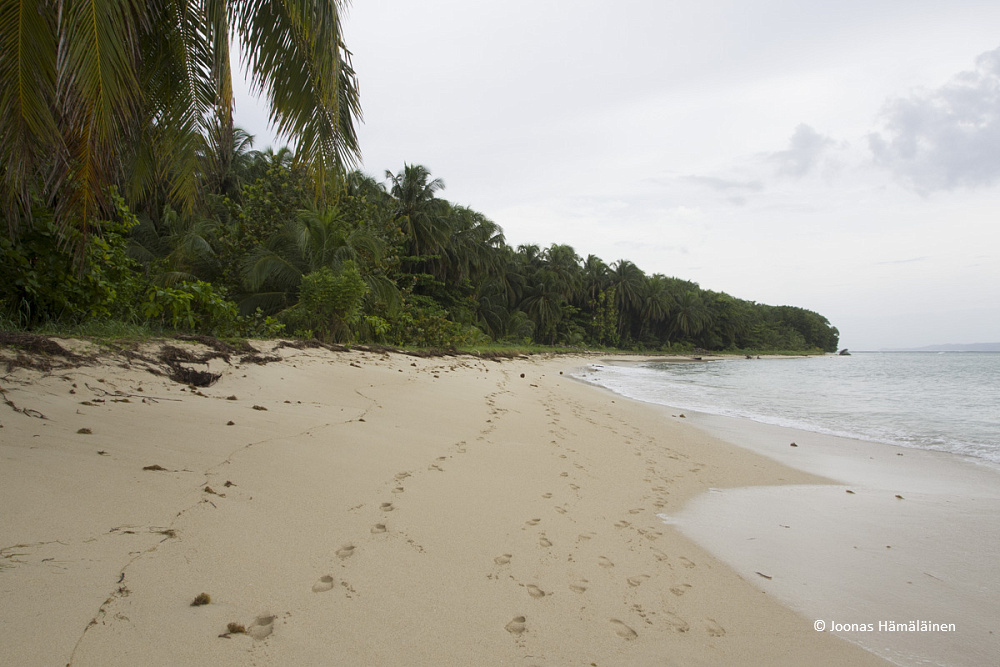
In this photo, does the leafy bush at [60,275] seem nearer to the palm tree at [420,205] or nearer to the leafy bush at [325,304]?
the leafy bush at [325,304]

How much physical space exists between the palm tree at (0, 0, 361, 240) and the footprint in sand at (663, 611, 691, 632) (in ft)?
13.6

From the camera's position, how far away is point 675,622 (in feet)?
6.79

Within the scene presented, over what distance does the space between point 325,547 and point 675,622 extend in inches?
57.6

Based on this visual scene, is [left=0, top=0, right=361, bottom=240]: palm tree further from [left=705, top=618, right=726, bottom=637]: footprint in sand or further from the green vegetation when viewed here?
[left=705, top=618, right=726, bottom=637]: footprint in sand

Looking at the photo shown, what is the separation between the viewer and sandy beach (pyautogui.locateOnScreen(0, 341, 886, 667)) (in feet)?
5.30

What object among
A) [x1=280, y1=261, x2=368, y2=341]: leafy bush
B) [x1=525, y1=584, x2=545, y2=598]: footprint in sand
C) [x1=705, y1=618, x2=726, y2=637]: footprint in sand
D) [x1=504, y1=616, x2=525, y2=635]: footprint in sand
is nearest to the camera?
[x1=504, y1=616, x2=525, y2=635]: footprint in sand

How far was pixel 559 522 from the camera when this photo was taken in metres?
2.99

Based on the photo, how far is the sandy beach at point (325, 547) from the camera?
1.62 metres

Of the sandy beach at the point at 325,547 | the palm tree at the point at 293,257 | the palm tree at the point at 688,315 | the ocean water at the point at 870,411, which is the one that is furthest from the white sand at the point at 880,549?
the palm tree at the point at 688,315

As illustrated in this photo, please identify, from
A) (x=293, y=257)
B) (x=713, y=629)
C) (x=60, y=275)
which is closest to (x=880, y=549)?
(x=713, y=629)

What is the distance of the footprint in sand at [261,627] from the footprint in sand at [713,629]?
1580mm

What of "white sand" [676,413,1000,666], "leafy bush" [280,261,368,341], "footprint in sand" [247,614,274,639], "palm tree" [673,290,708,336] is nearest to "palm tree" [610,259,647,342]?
"palm tree" [673,290,708,336]

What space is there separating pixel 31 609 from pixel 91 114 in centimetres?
311

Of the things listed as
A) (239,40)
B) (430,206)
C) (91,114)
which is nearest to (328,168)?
(239,40)
